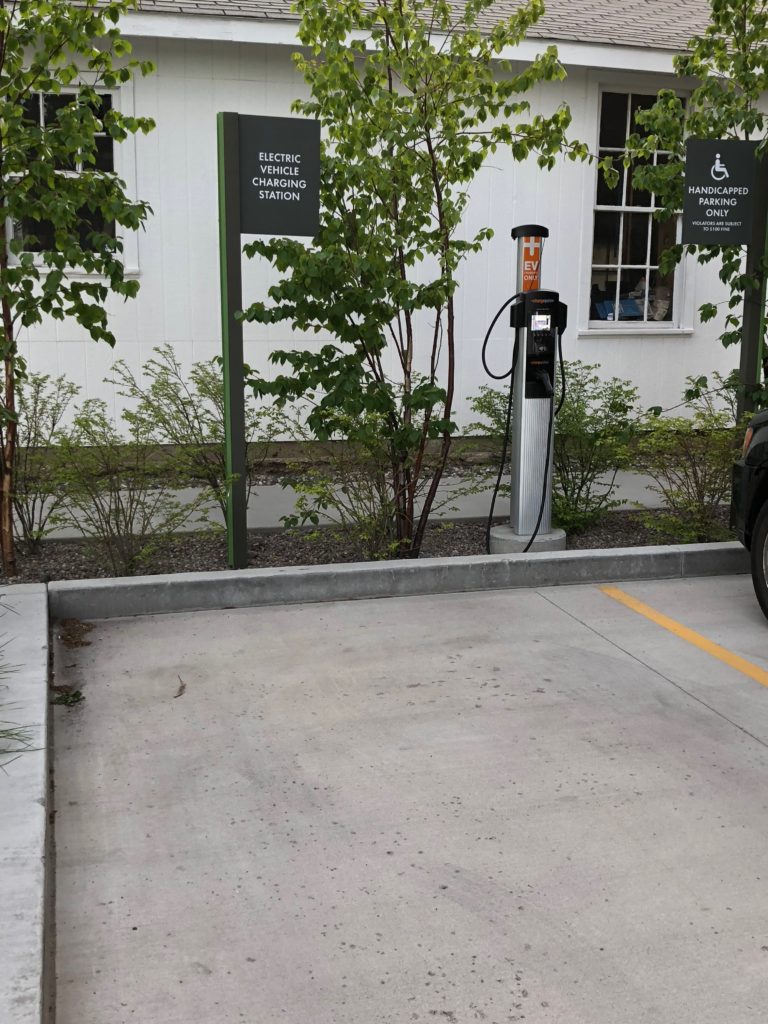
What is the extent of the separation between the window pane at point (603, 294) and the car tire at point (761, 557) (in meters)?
5.84

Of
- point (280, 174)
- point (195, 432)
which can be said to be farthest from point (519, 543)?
point (280, 174)

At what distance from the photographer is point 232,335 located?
20.9ft

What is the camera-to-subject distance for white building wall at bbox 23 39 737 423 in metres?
9.63

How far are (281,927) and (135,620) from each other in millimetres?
Result: 3020

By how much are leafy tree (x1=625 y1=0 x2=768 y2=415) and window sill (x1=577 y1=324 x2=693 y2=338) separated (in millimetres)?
3014

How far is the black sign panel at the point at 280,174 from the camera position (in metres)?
6.24

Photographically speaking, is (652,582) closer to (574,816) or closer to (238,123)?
(574,816)

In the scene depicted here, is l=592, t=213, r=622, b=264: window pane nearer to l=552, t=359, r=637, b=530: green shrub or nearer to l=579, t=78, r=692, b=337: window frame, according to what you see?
l=579, t=78, r=692, b=337: window frame

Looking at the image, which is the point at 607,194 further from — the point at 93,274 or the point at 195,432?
the point at 195,432

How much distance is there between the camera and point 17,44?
5895mm

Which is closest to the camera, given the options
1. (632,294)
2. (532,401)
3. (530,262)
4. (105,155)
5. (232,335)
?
(232,335)

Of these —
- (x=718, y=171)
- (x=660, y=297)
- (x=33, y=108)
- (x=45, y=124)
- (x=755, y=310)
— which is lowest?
(x=755, y=310)

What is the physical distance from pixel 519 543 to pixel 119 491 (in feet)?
8.45

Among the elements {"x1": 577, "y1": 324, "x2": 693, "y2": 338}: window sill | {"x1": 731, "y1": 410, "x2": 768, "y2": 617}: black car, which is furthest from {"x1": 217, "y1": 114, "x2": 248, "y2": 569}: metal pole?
{"x1": 577, "y1": 324, "x2": 693, "y2": 338}: window sill
